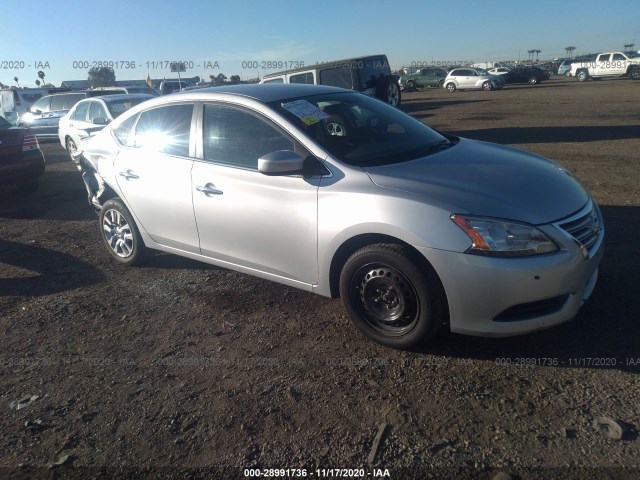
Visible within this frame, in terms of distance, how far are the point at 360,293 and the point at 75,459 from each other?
6.09ft

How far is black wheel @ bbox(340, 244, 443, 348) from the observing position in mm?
2996

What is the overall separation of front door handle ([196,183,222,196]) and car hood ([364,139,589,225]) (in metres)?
1.23

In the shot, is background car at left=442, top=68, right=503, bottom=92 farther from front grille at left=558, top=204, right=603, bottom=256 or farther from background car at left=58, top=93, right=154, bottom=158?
front grille at left=558, top=204, right=603, bottom=256

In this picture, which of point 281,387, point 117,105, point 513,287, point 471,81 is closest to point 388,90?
point 117,105

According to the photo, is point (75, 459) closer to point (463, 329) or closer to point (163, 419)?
point (163, 419)

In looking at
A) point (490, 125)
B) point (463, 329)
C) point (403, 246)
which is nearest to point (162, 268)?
point (403, 246)

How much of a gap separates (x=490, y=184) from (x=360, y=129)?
1267 millimetres

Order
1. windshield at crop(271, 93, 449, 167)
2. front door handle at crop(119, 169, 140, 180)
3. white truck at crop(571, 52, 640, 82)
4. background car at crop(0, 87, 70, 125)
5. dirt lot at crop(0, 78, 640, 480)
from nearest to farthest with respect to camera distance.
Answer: dirt lot at crop(0, 78, 640, 480) < windshield at crop(271, 93, 449, 167) < front door handle at crop(119, 169, 140, 180) < background car at crop(0, 87, 70, 125) < white truck at crop(571, 52, 640, 82)

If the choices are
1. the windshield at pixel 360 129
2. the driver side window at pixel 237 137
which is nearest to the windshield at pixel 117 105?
the driver side window at pixel 237 137

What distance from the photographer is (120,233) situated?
16.5ft

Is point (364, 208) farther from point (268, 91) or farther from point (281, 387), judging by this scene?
point (268, 91)

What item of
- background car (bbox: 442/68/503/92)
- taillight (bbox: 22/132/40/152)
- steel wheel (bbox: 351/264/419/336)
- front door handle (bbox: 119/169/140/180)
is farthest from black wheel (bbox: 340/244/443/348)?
background car (bbox: 442/68/503/92)

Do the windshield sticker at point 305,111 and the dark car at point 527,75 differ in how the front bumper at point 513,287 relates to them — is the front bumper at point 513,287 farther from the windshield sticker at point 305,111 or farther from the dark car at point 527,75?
the dark car at point 527,75

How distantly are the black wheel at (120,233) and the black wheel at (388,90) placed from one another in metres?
7.98
